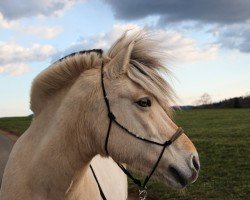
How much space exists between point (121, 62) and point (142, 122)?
1.49 ft

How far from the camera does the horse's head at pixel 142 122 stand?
2.88 m

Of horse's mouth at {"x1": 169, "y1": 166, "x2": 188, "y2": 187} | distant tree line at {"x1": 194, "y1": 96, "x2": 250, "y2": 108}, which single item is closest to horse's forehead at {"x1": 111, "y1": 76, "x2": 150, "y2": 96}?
horse's mouth at {"x1": 169, "y1": 166, "x2": 188, "y2": 187}

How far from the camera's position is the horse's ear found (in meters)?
3.06

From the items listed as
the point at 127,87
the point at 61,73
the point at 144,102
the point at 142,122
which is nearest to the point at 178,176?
the point at 142,122

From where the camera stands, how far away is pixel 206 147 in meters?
16.3

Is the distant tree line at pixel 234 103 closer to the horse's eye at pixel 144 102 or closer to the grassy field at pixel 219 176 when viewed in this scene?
the grassy field at pixel 219 176

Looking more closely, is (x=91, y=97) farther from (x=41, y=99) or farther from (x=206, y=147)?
(x=206, y=147)

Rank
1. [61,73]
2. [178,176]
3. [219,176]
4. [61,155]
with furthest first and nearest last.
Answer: [219,176], [61,73], [61,155], [178,176]

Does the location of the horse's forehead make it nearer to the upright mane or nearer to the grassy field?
the upright mane

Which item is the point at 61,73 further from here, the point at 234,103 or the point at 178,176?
the point at 234,103

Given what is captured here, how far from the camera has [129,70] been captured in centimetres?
308

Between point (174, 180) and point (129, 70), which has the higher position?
point (129, 70)

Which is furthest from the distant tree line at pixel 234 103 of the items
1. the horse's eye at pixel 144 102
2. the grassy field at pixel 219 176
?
the horse's eye at pixel 144 102

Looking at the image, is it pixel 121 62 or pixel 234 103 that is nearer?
pixel 121 62
